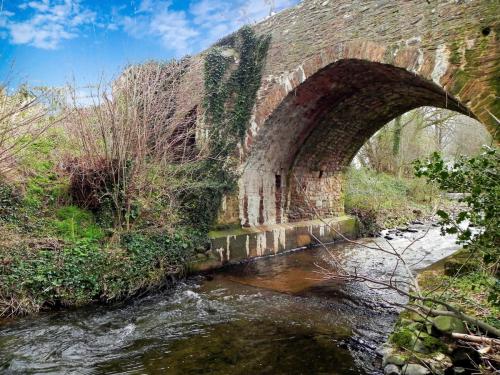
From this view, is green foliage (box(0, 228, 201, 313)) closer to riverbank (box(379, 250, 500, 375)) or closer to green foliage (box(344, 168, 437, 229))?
riverbank (box(379, 250, 500, 375))

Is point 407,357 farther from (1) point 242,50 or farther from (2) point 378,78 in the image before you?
(1) point 242,50

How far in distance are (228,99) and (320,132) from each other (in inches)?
111

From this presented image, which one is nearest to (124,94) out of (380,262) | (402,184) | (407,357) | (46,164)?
(46,164)

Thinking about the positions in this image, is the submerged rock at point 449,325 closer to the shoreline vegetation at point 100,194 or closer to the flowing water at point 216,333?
the flowing water at point 216,333

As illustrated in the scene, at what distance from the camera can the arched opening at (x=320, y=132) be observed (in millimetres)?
7844

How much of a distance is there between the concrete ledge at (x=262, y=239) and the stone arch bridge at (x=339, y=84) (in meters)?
0.34

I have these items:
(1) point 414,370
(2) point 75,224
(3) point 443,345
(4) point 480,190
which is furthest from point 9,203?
(4) point 480,190

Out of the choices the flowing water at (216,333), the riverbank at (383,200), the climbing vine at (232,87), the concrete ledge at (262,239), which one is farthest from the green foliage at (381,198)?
the flowing water at (216,333)

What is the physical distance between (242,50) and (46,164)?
17.7 feet

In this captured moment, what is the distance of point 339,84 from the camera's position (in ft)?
26.9

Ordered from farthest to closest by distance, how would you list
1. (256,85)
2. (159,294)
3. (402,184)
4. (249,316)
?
(402,184), (256,85), (159,294), (249,316)

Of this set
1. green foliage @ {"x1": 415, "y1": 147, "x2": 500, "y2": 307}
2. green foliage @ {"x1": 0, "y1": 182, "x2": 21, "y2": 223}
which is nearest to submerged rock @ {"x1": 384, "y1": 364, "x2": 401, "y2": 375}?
green foliage @ {"x1": 415, "y1": 147, "x2": 500, "y2": 307}

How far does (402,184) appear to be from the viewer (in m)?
17.0

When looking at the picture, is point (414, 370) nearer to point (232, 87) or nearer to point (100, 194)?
point (100, 194)
